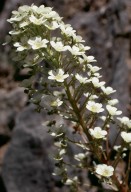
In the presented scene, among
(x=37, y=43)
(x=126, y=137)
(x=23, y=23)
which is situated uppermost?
(x=23, y=23)

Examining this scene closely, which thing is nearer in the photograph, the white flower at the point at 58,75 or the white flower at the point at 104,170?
the white flower at the point at 58,75

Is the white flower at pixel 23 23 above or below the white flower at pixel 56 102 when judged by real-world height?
above

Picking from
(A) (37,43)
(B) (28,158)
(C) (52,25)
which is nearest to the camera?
(A) (37,43)

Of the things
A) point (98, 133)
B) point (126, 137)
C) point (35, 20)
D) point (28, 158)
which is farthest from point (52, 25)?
point (28, 158)

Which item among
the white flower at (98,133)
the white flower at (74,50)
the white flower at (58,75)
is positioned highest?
the white flower at (74,50)

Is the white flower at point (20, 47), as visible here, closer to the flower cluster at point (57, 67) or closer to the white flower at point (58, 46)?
the flower cluster at point (57, 67)

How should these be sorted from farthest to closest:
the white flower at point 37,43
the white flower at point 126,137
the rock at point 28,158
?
the rock at point 28,158 < the white flower at point 126,137 < the white flower at point 37,43

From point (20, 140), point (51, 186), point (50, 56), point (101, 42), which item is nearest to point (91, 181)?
point (51, 186)

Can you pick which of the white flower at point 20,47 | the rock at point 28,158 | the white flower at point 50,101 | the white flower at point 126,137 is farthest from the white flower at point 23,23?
the rock at point 28,158

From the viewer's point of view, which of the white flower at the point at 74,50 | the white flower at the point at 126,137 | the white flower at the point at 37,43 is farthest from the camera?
the white flower at the point at 126,137

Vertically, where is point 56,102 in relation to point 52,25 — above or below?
below

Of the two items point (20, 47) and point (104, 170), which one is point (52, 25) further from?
point (104, 170)
